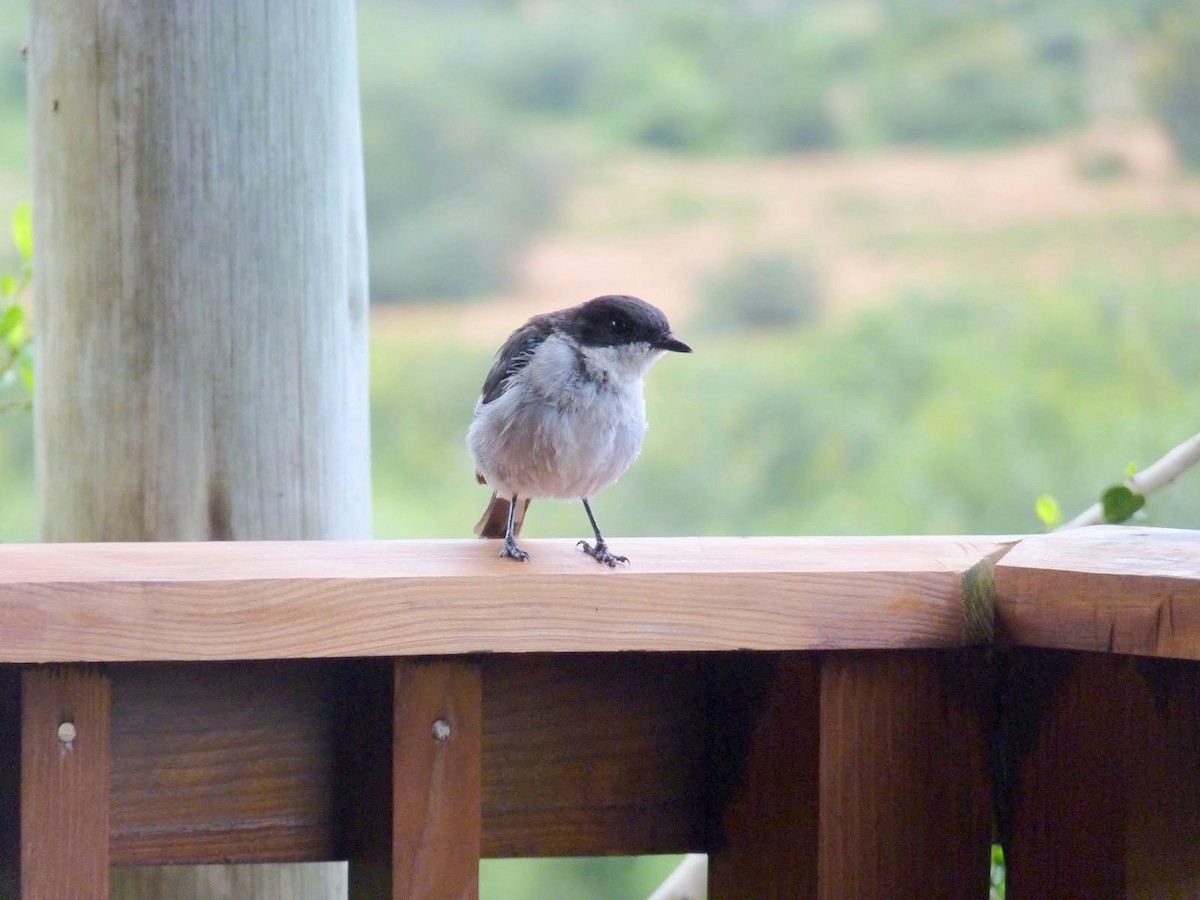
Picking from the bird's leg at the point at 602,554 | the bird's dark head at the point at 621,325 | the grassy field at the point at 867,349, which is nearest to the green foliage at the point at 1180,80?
the grassy field at the point at 867,349

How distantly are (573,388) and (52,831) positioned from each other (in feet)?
4.73

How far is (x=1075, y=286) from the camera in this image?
29.4 feet

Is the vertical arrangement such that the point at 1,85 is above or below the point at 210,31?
above

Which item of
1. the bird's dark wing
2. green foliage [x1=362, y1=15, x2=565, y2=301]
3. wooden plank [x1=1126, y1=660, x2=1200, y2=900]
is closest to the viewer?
wooden plank [x1=1126, y1=660, x2=1200, y2=900]

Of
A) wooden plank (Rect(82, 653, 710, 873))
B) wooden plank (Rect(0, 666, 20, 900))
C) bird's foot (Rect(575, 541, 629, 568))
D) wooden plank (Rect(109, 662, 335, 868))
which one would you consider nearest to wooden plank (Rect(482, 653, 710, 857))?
wooden plank (Rect(82, 653, 710, 873))

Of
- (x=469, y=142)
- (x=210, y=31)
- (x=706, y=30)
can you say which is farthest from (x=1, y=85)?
(x=210, y=31)

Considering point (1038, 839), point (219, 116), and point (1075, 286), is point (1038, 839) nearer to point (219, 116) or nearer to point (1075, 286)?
point (219, 116)

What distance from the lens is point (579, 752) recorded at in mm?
1564

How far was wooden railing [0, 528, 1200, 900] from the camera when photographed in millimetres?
1359

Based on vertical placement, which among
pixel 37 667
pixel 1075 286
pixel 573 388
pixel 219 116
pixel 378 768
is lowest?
pixel 378 768

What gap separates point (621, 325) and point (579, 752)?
4.43 feet

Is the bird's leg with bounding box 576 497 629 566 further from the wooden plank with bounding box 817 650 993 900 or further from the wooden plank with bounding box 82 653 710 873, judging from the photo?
the wooden plank with bounding box 817 650 993 900

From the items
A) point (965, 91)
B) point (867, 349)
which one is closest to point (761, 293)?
point (867, 349)

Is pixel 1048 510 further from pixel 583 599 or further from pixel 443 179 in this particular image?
pixel 443 179
